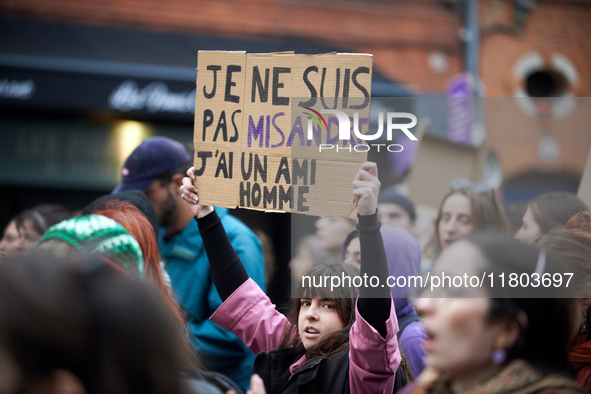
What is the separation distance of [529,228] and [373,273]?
83cm

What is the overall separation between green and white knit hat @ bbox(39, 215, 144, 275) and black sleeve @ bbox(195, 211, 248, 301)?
31 cm

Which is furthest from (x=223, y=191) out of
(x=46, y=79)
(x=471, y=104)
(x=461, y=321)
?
(x=46, y=79)

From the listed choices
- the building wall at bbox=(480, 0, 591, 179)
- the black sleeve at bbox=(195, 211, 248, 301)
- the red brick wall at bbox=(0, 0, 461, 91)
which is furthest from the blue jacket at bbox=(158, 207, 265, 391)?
the building wall at bbox=(480, 0, 591, 179)

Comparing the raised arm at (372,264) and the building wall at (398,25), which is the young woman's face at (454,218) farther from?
the building wall at (398,25)

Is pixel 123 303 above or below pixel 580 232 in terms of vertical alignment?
below

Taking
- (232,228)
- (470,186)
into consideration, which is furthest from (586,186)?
(232,228)

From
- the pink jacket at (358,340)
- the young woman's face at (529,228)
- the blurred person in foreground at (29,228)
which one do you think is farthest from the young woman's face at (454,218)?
the blurred person in foreground at (29,228)

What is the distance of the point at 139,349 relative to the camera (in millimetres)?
1242

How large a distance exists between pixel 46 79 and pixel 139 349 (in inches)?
302

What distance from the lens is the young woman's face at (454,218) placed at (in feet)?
8.89

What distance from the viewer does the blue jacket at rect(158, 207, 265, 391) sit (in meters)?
3.07

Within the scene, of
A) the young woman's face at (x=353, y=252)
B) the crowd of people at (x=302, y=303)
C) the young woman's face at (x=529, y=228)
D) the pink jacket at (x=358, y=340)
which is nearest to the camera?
the crowd of people at (x=302, y=303)

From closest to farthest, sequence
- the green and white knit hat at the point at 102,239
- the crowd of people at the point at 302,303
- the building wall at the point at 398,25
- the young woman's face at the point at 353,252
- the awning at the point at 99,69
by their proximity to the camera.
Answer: the crowd of people at the point at 302,303
the green and white knit hat at the point at 102,239
the young woman's face at the point at 353,252
the awning at the point at 99,69
the building wall at the point at 398,25

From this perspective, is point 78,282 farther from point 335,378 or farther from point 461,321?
point 335,378
